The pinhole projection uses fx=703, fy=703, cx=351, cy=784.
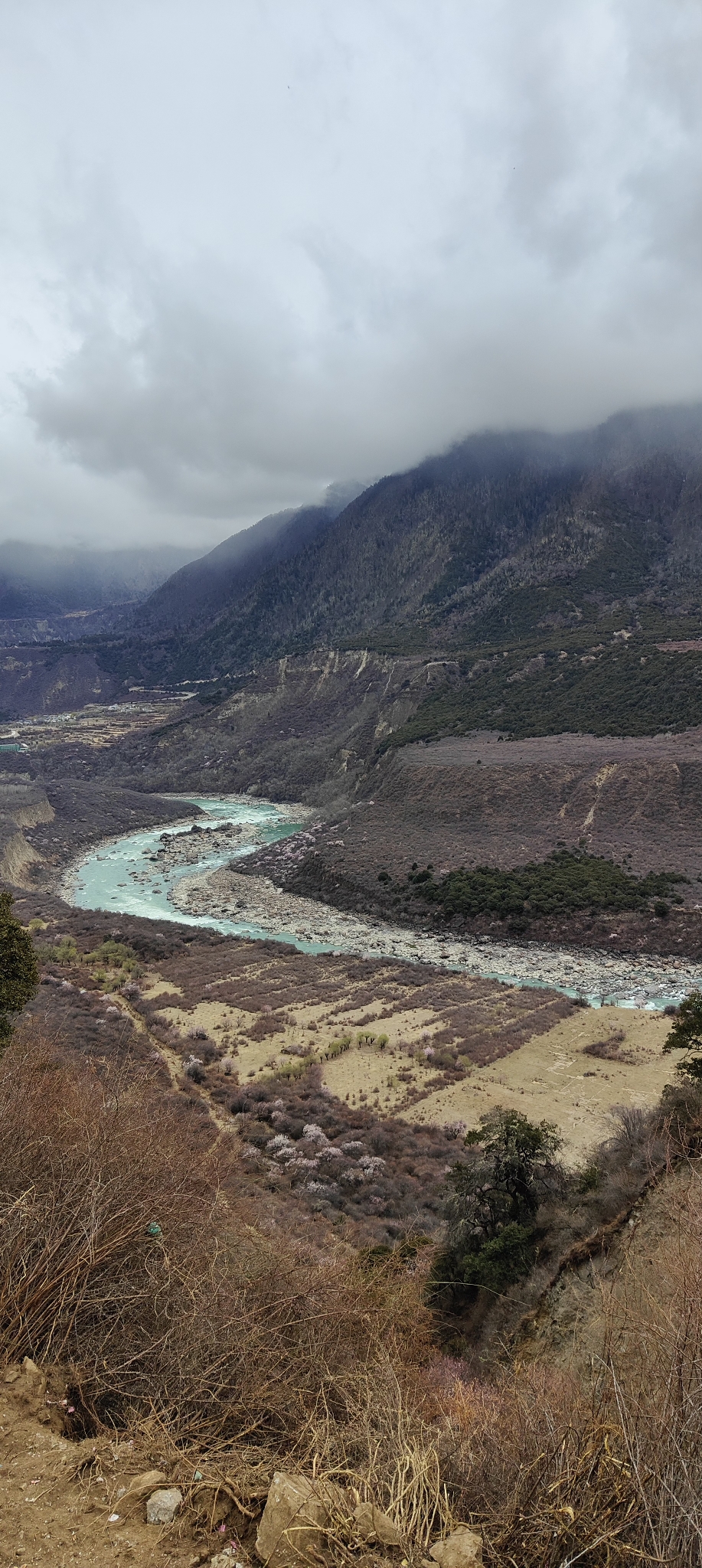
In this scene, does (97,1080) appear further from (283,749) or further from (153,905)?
(283,749)

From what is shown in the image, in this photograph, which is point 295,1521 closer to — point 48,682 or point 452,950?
point 452,950

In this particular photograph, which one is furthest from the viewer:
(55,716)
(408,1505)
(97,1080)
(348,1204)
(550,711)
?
(55,716)

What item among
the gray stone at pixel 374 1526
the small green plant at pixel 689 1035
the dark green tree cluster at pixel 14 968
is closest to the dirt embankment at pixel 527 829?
the small green plant at pixel 689 1035

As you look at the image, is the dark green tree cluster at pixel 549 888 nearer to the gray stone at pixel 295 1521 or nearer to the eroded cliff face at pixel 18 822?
the eroded cliff face at pixel 18 822

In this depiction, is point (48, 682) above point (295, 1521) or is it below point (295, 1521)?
above

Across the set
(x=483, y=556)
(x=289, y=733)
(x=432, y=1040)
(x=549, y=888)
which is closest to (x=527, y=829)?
(x=549, y=888)

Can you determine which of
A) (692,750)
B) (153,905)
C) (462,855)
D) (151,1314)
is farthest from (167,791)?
(151,1314)
